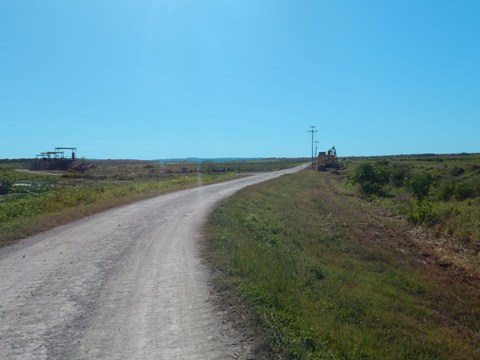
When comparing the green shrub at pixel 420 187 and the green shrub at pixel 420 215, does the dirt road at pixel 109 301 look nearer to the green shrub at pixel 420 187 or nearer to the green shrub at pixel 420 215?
the green shrub at pixel 420 215

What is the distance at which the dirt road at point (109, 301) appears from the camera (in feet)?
20.5

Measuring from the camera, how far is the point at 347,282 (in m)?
12.3

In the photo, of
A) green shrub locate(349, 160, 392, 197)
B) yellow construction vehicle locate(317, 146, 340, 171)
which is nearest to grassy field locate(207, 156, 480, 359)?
green shrub locate(349, 160, 392, 197)

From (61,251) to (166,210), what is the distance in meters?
9.62

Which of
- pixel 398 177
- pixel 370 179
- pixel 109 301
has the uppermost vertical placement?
pixel 109 301

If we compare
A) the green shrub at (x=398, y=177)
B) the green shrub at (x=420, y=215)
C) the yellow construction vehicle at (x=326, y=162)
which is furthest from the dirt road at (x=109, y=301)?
the yellow construction vehicle at (x=326, y=162)

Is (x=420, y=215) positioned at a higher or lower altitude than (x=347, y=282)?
lower

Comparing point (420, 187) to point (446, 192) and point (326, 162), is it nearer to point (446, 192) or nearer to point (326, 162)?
point (446, 192)

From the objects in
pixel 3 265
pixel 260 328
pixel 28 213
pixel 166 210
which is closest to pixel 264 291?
pixel 260 328

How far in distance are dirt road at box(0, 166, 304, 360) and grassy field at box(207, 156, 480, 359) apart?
71cm

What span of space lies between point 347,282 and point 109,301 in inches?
258

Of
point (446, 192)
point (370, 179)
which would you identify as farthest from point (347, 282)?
point (370, 179)

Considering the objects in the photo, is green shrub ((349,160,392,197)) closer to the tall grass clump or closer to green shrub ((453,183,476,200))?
green shrub ((453,183,476,200))

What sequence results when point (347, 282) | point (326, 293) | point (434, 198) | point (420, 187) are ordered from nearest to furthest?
1. point (326, 293)
2. point (347, 282)
3. point (434, 198)
4. point (420, 187)
